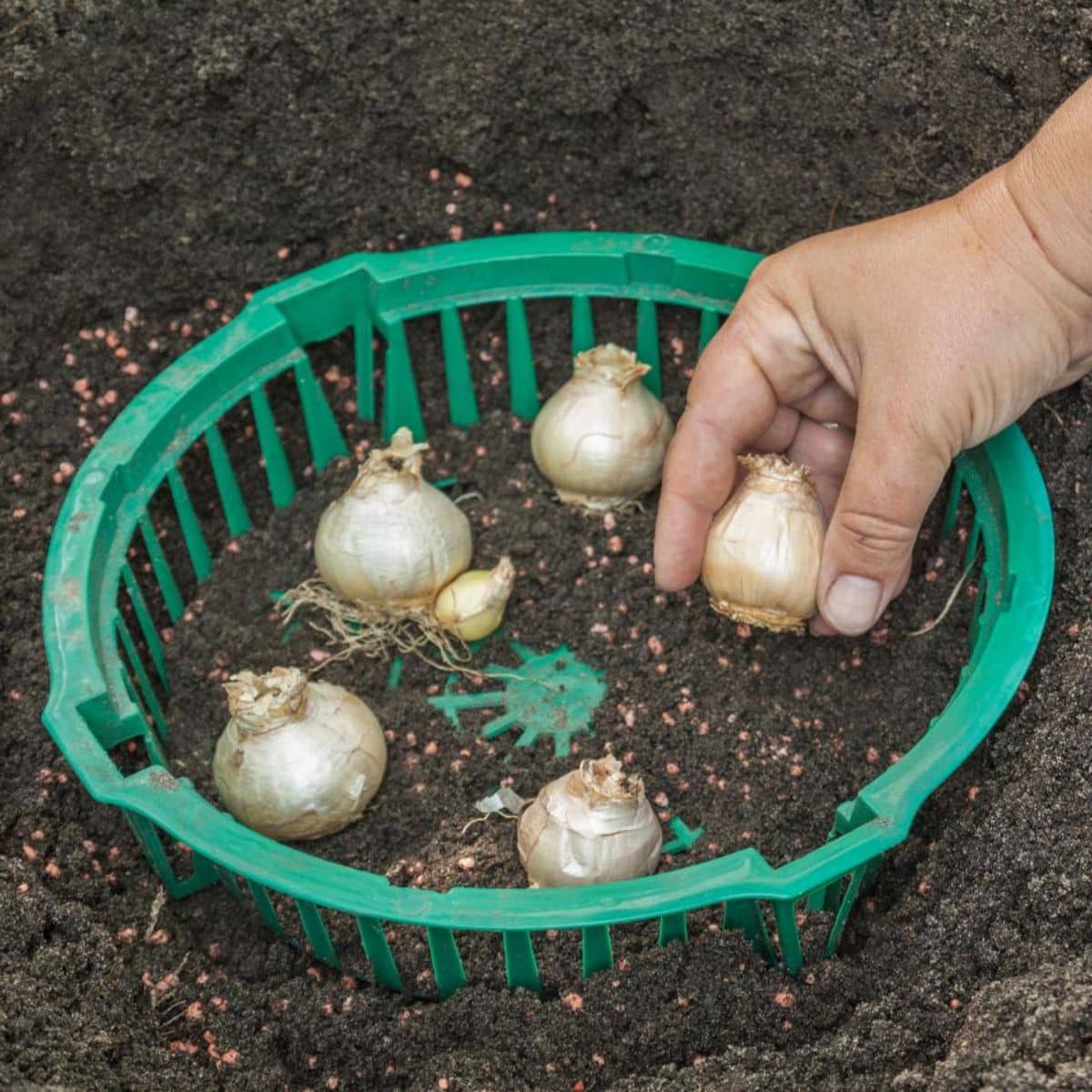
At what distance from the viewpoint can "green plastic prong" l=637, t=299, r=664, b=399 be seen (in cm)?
173

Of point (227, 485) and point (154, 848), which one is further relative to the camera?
point (227, 485)

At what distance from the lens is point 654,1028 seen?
1179 mm

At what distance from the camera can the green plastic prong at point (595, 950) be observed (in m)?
1.19

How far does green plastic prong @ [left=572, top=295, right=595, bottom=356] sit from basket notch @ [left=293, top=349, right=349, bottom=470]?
1.07 ft

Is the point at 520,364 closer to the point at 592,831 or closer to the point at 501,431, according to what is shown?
the point at 501,431

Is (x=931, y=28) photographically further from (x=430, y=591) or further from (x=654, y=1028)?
(x=654, y=1028)

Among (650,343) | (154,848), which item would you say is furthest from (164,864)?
(650,343)

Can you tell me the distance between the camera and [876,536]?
1324mm

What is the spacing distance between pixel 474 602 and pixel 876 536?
458 millimetres

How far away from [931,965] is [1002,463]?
1.82 feet

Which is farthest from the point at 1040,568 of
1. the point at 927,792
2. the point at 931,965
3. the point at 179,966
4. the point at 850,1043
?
the point at 179,966

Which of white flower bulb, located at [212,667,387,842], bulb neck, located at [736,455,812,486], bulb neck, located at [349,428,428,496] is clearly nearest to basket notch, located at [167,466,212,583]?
bulb neck, located at [349,428,428,496]

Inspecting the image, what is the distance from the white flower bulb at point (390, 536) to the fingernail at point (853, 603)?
423 mm

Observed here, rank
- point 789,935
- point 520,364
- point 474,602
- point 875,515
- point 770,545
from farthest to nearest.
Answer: point 520,364 → point 474,602 → point 770,545 → point 875,515 → point 789,935
